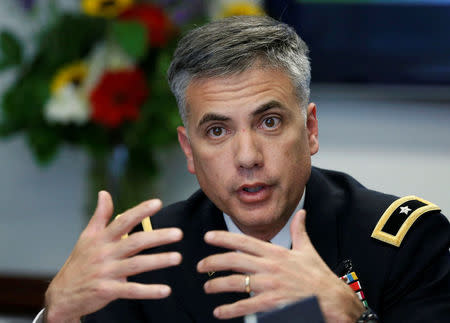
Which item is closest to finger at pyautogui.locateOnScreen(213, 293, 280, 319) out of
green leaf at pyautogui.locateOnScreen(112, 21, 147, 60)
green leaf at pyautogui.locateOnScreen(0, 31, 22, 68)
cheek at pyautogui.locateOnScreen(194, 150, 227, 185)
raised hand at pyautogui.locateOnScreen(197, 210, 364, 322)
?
raised hand at pyautogui.locateOnScreen(197, 210, 364, 322)

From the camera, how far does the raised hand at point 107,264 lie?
4.54 ft

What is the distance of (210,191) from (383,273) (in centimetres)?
42

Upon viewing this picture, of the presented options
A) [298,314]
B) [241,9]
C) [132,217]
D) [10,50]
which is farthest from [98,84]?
[298,314]

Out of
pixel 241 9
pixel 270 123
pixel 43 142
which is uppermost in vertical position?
pixel 241 9

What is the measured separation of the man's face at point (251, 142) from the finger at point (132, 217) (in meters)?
0.22

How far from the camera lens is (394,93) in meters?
2.96

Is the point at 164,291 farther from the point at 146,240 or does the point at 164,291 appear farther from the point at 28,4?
the point at 28,4

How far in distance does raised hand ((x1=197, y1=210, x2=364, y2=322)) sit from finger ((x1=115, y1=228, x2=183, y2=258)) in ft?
0.20

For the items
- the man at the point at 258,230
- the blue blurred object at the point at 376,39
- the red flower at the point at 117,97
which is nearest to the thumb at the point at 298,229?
the man at the point at 258,230

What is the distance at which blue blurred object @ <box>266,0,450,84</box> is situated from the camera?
9.59 ft

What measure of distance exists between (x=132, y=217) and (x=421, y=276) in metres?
0.65

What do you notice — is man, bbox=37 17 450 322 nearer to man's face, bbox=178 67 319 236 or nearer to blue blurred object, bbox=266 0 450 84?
man's face, bbox=178 67 319 236

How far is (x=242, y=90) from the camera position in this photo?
1.58m

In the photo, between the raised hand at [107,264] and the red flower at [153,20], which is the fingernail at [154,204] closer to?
the raised hand at [107,264]
